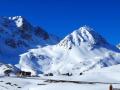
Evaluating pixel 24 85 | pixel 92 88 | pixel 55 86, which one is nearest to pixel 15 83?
pixel 24 85

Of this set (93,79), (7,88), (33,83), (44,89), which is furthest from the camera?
(93,79)

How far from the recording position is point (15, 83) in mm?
71750

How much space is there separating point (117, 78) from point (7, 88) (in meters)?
23.7

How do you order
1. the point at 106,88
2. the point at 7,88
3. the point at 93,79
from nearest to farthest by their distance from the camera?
the point at 106,88, the point at 7,88, the point at 93,79

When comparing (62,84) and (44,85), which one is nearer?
(62,84)

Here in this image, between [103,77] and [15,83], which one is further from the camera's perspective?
[103,77]

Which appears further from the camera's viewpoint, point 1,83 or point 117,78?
point 117,78

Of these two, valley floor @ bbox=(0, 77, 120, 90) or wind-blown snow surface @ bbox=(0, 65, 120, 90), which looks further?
wind-blown snow surface @ bbox=(0, 65, 120, 90)

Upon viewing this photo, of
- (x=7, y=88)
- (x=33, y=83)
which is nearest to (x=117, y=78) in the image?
(x=33, y=83)

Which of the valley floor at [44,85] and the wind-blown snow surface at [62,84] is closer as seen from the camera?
the valley floor at [44,85]

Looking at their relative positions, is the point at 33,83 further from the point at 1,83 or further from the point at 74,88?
the point at 74,88

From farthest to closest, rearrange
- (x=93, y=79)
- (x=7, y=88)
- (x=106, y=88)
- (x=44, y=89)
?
1. (x=93, y=79)
2. (x=7, y=88)
3. (x=44, y=89)
4. (x=106, y=88)

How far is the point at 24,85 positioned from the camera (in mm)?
70312

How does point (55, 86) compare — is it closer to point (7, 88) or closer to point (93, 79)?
point (7, 88)
